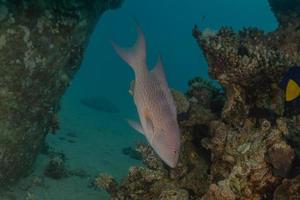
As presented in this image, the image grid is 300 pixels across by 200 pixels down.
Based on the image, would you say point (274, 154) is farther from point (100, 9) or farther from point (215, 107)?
point (100, 9)

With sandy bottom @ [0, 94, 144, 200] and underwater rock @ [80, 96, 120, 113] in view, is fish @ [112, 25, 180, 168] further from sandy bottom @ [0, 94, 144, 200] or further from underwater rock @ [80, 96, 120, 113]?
underwater rock @ [80, 96, 120, 113]

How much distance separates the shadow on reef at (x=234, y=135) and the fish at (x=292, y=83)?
0.35 meters

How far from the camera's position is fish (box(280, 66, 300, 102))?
11.5 ft

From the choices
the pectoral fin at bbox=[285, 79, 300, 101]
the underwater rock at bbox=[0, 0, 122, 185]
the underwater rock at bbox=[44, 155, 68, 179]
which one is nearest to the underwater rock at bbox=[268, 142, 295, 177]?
the pectoral fin at bbox=[285, 79, 300, 101]

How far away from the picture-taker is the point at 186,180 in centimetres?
454

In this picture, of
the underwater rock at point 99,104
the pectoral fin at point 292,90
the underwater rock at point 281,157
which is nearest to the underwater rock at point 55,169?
the underwater rock at point 281,157

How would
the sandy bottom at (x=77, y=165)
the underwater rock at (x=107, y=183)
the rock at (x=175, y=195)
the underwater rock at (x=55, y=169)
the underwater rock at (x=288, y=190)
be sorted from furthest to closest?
1. the underwater rock at (x=55, y=169)
2. the sandy bottom at (x=77, y=165)
3. the underwater rock at (x=107, y=183)
4. the rock at (x=175, y=195)
5. the underwater rock at (x=288, y=190)

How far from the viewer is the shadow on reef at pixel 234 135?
11.5 feet

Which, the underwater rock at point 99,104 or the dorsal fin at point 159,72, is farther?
the underwater rock at point 99,104

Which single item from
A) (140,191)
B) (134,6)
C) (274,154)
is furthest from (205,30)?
(134,6)

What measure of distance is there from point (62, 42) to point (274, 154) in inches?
168

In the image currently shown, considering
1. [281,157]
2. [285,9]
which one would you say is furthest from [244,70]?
[285,9]

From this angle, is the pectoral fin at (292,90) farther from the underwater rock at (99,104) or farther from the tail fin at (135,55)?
the underwater rock at (99,104)

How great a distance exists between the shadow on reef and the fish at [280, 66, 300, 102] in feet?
1.14
